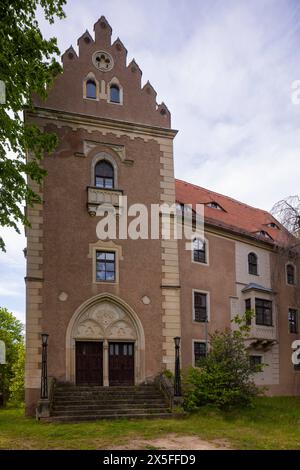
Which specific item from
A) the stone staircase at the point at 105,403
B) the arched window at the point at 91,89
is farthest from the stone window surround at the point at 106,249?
the arched window at the point at 91,89

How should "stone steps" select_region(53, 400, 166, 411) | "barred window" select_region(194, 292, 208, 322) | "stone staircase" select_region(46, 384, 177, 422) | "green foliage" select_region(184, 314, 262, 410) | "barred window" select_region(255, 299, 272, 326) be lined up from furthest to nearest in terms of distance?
1. "barred window" select_region(255, 299, 272, 326)
2. "barred window" select_region(194, 292, 208, 322)
3. "green foliage" select_region(184, 314, 262, 410)
4. "stone steps" select_region(53, 400, 166, 411)
5. "stone staircase" select_region(46, 384, 177, 422)

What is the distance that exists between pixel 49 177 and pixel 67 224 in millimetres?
2040

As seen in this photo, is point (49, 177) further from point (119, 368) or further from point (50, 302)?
point (119, 368)

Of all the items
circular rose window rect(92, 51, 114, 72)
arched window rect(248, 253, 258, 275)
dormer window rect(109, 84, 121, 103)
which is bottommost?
arched window rect(248, 253, 258, 275)

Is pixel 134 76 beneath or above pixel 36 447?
above

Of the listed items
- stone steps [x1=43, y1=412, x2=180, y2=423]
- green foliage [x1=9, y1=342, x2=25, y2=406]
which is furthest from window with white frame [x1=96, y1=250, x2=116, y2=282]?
green foliage [x1=9, y1=342, x2=25, y2=406]

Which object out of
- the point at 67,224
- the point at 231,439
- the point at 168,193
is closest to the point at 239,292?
the point at 168,193

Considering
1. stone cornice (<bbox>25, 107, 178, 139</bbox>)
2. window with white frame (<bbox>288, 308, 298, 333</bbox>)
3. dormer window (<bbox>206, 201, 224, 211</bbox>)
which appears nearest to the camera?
stone cornice (<bbox>25, 107, 178, 139</bbox>)

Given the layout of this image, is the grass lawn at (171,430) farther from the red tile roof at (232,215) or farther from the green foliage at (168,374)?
the red tile roof at (232,215)

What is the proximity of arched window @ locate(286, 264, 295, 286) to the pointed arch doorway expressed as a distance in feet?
36.8

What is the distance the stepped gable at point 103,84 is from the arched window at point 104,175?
213cm

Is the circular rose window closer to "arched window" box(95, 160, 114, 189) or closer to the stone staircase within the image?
"arched window" box(95, 160, 114, 189)

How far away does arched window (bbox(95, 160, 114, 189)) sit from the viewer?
22523mm

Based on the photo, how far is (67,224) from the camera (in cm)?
2136
